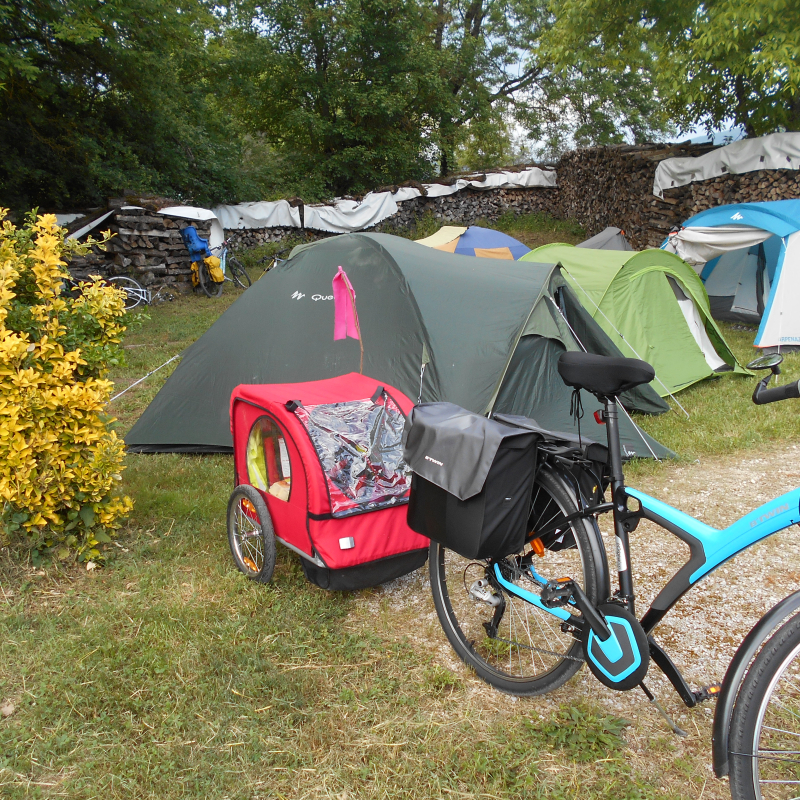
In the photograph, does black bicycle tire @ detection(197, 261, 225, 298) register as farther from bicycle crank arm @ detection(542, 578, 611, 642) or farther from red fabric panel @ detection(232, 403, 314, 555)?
bicycle crank arm @ detection(542, 578, 611, 642)

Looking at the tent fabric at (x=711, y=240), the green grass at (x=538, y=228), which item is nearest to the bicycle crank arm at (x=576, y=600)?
the tent fabric at (x=711, y=240)

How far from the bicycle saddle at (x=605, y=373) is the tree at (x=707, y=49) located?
29.4ft

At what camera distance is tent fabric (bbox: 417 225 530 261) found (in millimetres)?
10461

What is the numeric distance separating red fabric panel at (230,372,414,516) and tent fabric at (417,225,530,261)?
756cm

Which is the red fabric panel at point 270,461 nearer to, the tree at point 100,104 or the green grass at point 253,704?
the green grass at point 253,704

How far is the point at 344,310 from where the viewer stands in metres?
4.17

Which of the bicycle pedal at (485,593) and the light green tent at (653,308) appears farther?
the light green tent at (653,308)

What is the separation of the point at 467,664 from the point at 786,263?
712 cm

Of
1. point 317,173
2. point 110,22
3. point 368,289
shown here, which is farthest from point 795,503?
point 317,173

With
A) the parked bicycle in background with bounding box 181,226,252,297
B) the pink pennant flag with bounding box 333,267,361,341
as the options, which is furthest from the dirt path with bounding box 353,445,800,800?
the parked bicycle in background with bounding box 181,226,252,297

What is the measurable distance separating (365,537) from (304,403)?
0.67 m

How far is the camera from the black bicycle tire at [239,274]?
1220 cm

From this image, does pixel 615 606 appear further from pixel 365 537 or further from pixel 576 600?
pixel 365 537

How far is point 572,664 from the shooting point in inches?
79.2
